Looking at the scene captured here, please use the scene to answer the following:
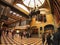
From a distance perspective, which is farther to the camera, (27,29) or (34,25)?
(34,25)

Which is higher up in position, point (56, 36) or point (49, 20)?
point (49, 20)

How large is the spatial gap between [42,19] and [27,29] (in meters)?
1.81

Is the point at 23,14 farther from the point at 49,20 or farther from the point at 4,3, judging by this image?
the point at 4,3

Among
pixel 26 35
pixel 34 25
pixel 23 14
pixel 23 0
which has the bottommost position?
pixel 26 35

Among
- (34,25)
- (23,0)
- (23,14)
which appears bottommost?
(34,25)

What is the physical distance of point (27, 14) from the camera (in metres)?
13.4

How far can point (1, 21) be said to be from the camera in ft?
31.3

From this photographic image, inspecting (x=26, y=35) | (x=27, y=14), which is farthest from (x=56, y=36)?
(x=27, y=14)

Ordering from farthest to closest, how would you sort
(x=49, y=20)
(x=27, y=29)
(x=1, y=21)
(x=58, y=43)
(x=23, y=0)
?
(x=23, y=0) → (x=49, y=20) → (x=27, y=29) → (x=1, y=21) → (x=58, y=43)

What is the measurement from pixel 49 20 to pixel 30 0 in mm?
2927

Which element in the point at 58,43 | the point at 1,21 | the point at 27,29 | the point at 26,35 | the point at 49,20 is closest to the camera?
the point at 58,43

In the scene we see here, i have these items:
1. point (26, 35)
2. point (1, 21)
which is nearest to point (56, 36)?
point (1, 21)

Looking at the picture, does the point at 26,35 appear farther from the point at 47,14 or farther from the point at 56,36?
the point at 56,36

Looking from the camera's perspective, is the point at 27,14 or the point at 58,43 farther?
the point at 27,14
